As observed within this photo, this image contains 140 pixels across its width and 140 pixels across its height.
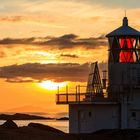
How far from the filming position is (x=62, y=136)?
136ft

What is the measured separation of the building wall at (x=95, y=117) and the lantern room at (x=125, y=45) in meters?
3.34

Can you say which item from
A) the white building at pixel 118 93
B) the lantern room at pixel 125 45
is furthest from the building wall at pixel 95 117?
the lantern room at pixel 125 45

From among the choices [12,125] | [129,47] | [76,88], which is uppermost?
[129,47]

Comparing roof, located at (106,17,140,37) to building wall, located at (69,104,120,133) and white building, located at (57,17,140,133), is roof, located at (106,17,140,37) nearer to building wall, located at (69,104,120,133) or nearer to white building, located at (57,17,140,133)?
white building, located at (57,17,140,133)

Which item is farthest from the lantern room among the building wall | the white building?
the building wall

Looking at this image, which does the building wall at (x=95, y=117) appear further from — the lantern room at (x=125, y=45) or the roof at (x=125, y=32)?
the roof at (x=125, y=32)

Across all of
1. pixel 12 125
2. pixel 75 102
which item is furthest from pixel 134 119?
pixel 12 125

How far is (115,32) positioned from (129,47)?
141 centimetres

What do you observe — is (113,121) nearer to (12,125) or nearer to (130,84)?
(130,84)

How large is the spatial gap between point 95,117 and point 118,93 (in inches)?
88.9

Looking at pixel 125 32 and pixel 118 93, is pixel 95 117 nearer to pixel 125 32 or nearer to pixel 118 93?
pixel 118 93

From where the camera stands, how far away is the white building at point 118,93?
40.6 metres

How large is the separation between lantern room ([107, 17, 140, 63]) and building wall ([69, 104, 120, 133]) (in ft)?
10.9

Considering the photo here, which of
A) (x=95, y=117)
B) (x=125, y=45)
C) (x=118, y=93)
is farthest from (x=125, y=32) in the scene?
(x=95, y=117)
